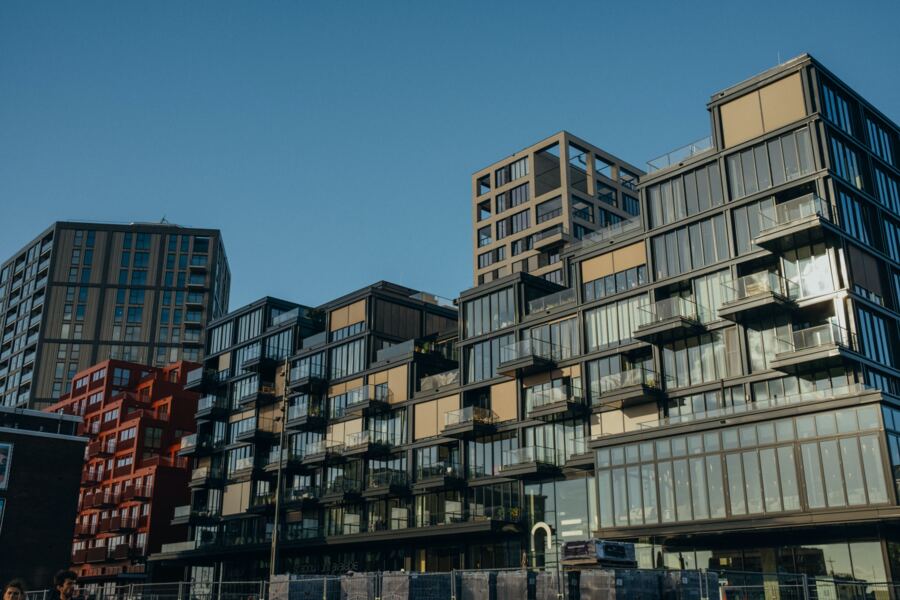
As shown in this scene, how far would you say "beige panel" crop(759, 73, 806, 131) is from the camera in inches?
1743

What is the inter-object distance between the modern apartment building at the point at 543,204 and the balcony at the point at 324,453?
2668 centimetres

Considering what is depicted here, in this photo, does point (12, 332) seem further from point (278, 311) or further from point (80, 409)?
point (278, 311)

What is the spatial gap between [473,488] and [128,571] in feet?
148

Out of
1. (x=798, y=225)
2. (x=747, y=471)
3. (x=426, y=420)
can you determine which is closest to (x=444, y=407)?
(x=426, y=420)

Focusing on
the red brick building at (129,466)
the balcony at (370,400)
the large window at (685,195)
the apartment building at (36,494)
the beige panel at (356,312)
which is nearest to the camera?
the large window at (685,195)

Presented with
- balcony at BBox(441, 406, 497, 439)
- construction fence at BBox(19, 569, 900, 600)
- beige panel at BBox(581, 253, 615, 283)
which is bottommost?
construction fence at BBox(19, 569, 900, 600)

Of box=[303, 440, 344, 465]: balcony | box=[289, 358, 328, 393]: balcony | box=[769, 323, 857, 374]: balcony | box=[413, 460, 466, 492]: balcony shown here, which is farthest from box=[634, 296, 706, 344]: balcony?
box=[289, 358, 328, 393]: balcony

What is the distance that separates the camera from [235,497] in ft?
235

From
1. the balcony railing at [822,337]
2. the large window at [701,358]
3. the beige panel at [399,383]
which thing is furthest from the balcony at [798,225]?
the beige panel at [399,383]

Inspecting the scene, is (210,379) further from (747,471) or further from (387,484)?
(747,471)

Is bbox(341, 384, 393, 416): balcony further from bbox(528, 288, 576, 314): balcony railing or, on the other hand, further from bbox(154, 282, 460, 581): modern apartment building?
bbox(528, 288, 576, 314): balcony railing

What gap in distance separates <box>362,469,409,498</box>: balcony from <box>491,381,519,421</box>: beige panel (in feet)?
27.3

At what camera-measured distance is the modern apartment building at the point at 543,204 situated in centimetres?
8206

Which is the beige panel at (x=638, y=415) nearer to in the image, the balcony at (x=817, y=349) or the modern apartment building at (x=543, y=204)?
the balcony at (x=817, y=349)
